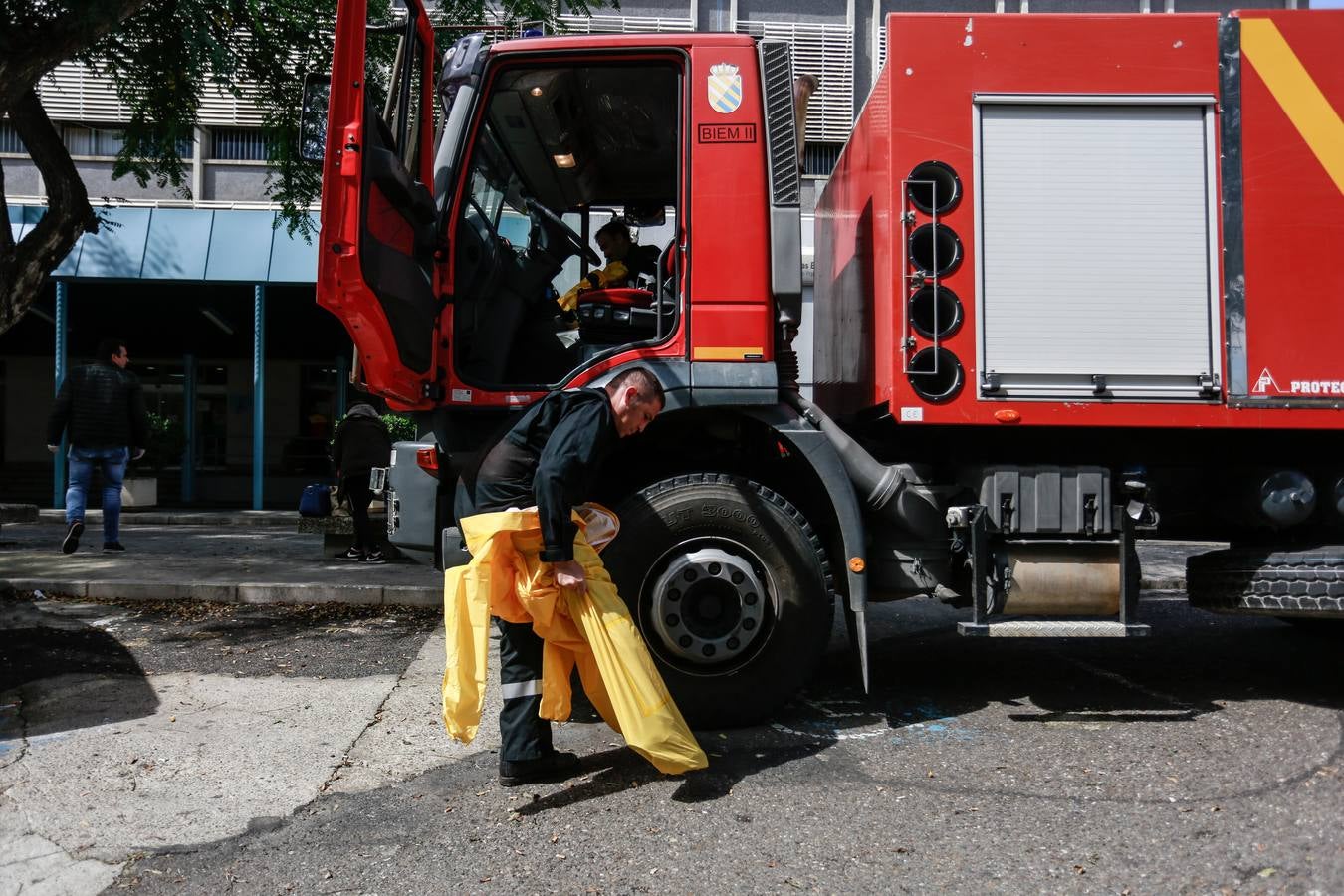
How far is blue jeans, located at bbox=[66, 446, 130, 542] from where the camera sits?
838cm

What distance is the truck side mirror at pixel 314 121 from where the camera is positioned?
359 cm

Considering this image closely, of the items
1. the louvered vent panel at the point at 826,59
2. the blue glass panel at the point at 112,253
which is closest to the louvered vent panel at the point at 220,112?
the blue glass panel at the point at 112,253

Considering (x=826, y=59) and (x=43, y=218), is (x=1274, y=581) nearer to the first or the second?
(x=43, y=218)

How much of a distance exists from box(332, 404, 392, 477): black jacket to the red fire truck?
439 cm

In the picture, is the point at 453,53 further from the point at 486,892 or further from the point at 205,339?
the point at 205,339

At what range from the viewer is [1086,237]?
397 centimetres

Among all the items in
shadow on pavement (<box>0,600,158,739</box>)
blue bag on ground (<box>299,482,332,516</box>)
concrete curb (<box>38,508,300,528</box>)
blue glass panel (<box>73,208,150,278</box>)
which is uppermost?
blue glass panel (<box>73,208,150,278</box>)

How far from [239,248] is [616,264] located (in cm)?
1091

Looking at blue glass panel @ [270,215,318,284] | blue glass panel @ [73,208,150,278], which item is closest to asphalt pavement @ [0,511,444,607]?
blue glass panel @ [270,215,318,284]

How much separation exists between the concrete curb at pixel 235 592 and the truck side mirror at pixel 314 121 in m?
3.89

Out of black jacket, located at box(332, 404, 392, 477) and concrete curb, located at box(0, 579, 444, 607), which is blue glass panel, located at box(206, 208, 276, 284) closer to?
black jacket, located at box(332, 404, 392, 477)

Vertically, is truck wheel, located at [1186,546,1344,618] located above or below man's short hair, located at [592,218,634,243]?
below

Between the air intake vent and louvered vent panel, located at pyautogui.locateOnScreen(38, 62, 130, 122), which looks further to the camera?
Answer: louvered vent panel, located at pyautogui.locateOnScreen(38, 62, 130, 122)

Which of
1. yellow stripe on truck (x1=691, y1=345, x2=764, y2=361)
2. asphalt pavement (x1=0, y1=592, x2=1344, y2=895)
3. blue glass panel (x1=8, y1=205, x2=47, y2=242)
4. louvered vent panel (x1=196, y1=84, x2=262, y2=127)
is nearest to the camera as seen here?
asphalt pavement (x1=0, y1=592, x2=1344, y2=895)
